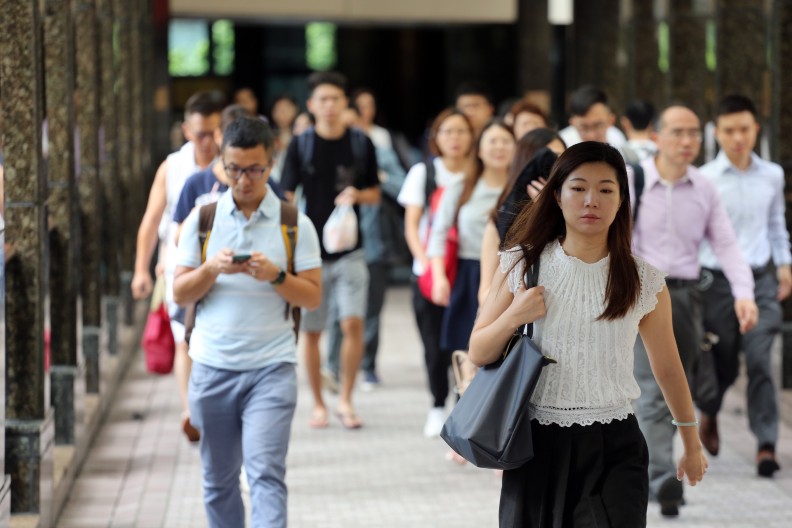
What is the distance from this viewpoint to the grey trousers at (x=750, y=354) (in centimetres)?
818

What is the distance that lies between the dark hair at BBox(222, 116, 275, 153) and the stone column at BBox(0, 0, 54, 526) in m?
1.31

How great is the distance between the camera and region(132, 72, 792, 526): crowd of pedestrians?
4539mm

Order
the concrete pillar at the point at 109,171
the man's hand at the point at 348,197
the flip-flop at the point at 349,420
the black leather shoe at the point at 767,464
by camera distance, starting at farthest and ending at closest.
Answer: the concrete pillar at the point at 109,171, the flip-flop at the point at 349,420, the man's hand at the point at 348,197, the black leather shoe at the point at 767,464

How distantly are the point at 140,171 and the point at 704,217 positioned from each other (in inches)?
355

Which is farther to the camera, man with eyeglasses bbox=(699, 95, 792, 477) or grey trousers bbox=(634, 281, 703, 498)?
man with eyeglasses bbox=(699, 95, 792, 477)

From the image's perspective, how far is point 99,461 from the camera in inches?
346

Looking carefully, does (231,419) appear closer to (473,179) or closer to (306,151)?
(473,179)

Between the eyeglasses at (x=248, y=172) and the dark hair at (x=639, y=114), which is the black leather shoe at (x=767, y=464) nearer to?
the dark hair at (x=639, y=114)

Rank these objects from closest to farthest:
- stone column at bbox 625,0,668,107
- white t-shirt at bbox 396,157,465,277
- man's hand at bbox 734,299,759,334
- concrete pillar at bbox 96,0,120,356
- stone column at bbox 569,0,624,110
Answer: man's hand at bbox 734,299,759,334 < white t-shirt at bbox 396,157,465,277 < concrete pillar at bbox 96,0,120,356 < stone column at bbox 625,0,668,107 < stone column at bbox 569,0,624,110

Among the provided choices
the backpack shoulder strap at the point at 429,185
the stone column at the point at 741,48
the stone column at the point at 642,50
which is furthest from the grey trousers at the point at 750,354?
the stone column at the point at 642,50

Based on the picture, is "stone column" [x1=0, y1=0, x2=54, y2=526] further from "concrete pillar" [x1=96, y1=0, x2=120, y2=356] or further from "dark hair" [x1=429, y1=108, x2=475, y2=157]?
"concrete pillar" [x1=96, y1=0, x2=120, y2=356]

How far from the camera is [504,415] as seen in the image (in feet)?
14.4

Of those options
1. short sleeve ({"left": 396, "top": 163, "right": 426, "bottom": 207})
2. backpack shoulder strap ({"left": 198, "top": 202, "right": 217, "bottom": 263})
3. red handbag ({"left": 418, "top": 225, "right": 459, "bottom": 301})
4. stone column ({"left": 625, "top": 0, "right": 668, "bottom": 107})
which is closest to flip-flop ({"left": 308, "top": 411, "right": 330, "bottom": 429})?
short sleeve ({"left": 396, "top": 163, "right": 426, "bottom": 207})

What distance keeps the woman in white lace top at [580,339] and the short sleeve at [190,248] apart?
151 centimetres
